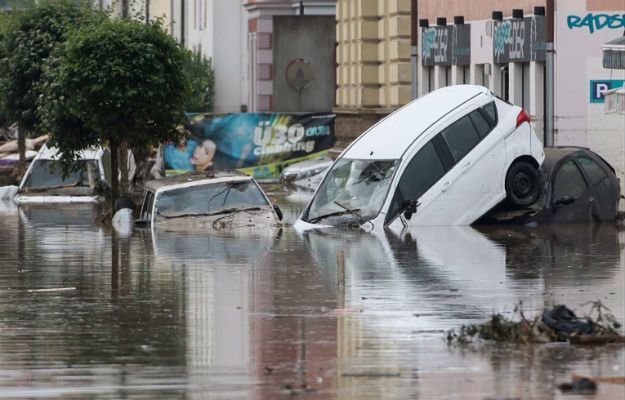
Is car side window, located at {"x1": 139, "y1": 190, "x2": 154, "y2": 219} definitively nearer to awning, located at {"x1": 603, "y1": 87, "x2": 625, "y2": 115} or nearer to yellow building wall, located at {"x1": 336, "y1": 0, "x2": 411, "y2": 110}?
awning, located at {"x1": 603, "y1": 87, "x2": 625, "y2": 115}

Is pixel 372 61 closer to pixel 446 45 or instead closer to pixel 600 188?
pixel 446 45

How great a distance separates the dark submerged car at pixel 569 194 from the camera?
28672mm

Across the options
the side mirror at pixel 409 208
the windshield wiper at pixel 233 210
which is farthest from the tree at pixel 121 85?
the side mirror at pixel 409 208

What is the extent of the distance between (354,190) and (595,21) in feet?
24.0

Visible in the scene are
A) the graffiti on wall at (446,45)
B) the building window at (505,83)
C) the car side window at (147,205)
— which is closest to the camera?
the car side window at (147,205)

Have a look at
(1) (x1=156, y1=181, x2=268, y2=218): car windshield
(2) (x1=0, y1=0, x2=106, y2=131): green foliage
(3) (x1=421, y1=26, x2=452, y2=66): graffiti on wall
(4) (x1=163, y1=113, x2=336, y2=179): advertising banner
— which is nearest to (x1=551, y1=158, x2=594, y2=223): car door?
(1) (x1=156, y1=181, x2=268, y2=218): car windshield

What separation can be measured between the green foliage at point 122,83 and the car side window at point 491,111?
7334 mm

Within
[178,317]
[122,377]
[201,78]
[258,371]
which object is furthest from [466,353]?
[201,78]

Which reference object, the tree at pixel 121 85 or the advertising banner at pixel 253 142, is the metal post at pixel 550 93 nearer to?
the tree at pixel 121 85

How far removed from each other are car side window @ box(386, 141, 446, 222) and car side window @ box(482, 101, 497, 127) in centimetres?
113

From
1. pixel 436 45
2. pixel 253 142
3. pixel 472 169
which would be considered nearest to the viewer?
pixel 472 169

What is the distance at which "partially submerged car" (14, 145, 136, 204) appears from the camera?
39.4 meters

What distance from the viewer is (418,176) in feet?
90.9

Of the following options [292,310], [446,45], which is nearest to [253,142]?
[446,45]
